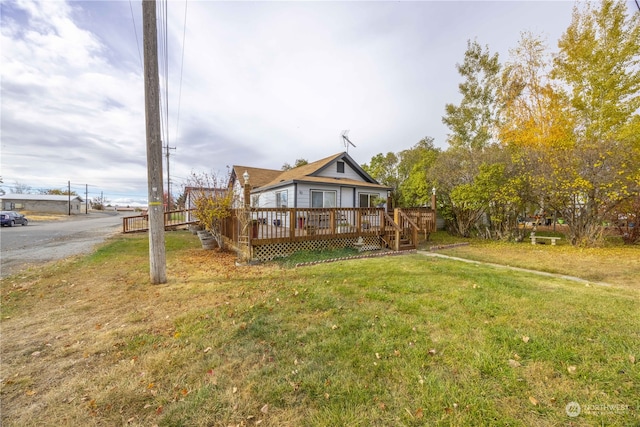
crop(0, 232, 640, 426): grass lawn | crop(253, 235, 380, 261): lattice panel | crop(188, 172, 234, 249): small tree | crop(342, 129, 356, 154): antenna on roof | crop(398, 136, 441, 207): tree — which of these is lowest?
crop(0, 232, 640, 426): grass lawn

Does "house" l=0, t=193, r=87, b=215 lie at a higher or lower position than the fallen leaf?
higher

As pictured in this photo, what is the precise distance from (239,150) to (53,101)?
13372 millimetres

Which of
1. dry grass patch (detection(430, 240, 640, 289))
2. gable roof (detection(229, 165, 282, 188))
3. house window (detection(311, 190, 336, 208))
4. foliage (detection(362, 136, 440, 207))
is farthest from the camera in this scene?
gable roof (detection(229, 165, 282, 188))

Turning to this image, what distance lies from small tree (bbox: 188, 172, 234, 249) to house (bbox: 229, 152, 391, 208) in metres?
1.51

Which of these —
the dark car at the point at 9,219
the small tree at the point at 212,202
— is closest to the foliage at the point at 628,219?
the small tree at the point at 212,202

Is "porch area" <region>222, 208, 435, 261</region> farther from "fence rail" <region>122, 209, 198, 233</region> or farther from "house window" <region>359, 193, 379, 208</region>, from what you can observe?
"fence rail" <region>122, 209, 198, 233</region>

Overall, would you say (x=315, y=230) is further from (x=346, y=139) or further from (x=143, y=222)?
(x=143, y=222)

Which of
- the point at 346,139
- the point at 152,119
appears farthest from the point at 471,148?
the point at 152,119

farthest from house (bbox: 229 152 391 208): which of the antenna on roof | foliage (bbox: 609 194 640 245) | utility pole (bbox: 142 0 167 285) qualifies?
foliage (bbox: 609 194 640 245)

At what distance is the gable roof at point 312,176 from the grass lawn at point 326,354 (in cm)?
898

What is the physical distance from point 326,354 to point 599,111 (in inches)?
695

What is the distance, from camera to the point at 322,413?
1.94 meters

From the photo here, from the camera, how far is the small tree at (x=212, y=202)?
9359 mm

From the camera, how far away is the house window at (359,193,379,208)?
15.3 metres
